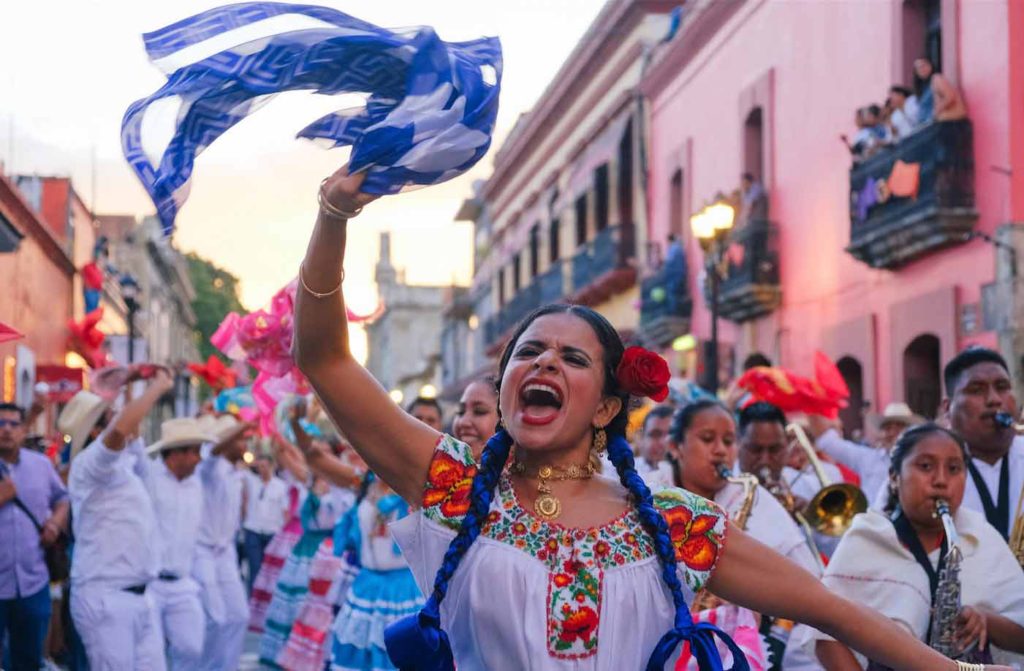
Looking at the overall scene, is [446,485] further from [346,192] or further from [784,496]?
[784,496]

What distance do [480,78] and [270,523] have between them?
17.1 metres

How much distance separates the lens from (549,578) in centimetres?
391

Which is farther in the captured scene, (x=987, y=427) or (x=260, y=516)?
(x=260, y=516)

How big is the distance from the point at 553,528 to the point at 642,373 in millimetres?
448

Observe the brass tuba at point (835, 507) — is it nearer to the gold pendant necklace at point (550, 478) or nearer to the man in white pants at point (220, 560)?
the gold pendant necklace at point (550, 478)

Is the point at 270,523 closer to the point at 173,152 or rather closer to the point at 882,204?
the point at 882,204

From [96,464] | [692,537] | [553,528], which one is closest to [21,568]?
[96,464]

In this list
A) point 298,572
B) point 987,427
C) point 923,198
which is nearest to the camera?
point 987,427

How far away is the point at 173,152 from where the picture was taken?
3713mm

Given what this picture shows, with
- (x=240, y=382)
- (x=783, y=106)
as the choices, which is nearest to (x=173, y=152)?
(x=240, y=382)

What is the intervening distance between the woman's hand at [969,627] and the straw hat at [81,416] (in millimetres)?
5958

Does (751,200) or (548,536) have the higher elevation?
(751,200)

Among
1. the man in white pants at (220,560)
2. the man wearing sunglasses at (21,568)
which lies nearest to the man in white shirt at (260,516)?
the man in white pants at (220,560)

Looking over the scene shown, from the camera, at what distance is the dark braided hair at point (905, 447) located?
6074mm
